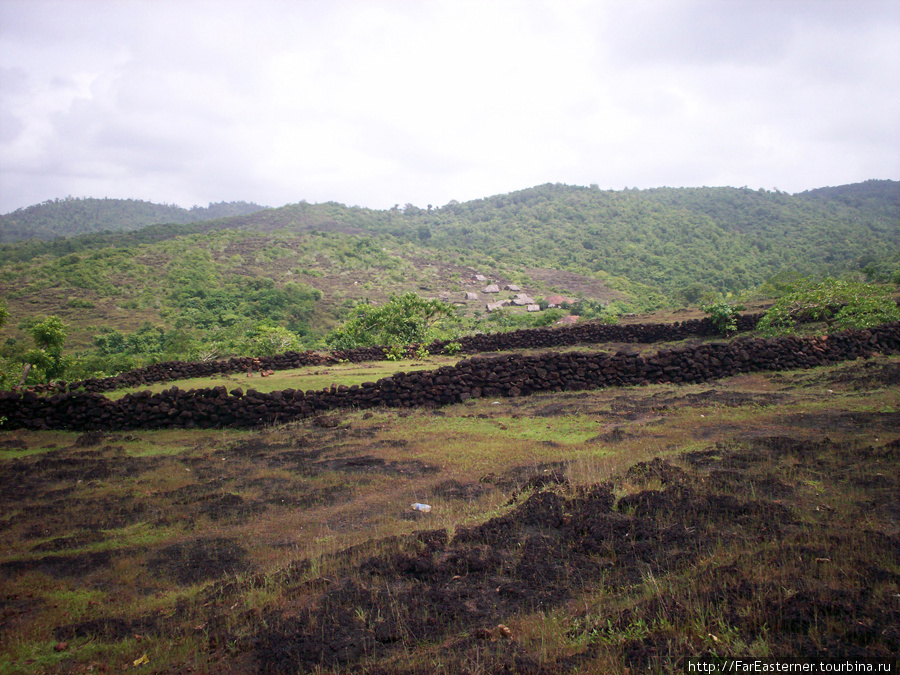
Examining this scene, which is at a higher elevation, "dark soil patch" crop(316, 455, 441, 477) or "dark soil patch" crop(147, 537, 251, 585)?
"dark soil patch" crop(147, 537, 251, 585)

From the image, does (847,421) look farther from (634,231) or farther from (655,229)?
(655,229)

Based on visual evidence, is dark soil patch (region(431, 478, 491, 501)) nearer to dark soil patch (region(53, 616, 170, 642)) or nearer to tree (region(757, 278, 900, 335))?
dark soil patch (region(53, 616, 170, 642))

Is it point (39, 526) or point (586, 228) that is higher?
point (586, 228)

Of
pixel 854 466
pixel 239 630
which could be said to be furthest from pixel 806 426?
pixel 239 630

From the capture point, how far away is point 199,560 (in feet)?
18.0

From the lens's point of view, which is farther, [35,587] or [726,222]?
[726,222]

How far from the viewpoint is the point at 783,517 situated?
4.74 meters

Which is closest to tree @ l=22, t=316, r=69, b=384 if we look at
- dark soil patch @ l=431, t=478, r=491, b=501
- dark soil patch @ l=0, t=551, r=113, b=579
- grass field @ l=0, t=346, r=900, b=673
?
grass field @ l=0, t=346, r=900, b=673

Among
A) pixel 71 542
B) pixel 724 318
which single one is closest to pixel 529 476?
pixel 71 542

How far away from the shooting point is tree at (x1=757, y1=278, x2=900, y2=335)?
58.5 feet

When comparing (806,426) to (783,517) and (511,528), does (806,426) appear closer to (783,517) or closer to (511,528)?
(783,517)

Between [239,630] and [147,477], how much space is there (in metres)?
6.00

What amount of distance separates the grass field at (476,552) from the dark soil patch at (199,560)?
0.09ft

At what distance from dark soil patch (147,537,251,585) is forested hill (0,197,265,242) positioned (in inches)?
5546
